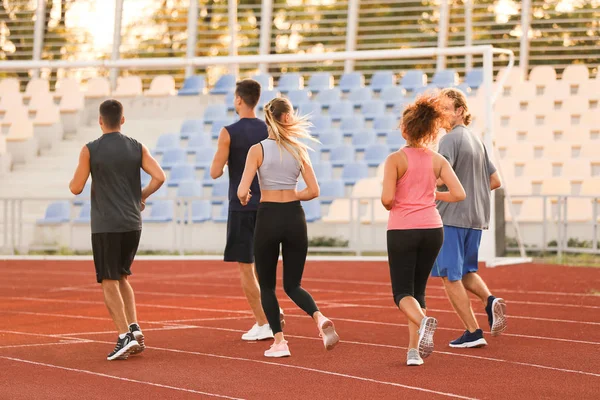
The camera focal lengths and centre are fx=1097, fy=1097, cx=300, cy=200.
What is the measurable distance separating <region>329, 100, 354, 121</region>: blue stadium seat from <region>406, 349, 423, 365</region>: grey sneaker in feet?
48.3

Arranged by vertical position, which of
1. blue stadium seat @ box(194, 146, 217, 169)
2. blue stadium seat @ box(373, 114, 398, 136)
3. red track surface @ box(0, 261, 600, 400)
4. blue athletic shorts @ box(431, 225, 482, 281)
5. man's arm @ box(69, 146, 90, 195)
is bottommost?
red track surface @ box(0, 261, 600, 400)

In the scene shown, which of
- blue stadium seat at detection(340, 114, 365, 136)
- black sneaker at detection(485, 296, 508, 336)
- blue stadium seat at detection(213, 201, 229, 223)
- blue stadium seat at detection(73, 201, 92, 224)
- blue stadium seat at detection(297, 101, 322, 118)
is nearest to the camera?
black sneaker at detection(485, 296, 508, 336)

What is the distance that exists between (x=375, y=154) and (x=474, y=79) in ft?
10.7

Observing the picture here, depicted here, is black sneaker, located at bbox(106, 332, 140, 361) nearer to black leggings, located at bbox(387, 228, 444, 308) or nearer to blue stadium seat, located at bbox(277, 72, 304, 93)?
black leggings, located at bbox(387, 228, 444, 308)

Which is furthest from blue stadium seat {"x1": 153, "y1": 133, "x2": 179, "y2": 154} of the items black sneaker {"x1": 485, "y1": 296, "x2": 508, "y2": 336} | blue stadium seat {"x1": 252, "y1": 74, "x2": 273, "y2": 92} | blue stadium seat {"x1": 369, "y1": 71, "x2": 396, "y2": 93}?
black sneaker {"x1": 485, "y1": 296, "x2": 508, "y2": 336}

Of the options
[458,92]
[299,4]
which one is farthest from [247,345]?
[299,4]

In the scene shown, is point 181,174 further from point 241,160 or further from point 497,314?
point 497,314

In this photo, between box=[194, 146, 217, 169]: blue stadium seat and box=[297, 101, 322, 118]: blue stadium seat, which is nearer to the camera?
box=[194, 146, 217, 169]: blue stadium seat

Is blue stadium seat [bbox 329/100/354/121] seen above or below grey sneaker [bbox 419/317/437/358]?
above

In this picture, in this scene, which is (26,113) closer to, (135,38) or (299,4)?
(135,38)

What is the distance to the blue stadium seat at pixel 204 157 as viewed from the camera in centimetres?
2098

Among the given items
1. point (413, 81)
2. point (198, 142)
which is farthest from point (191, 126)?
point (413, 81)

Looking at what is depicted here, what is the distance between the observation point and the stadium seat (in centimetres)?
2481

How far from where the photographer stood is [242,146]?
330 inches
